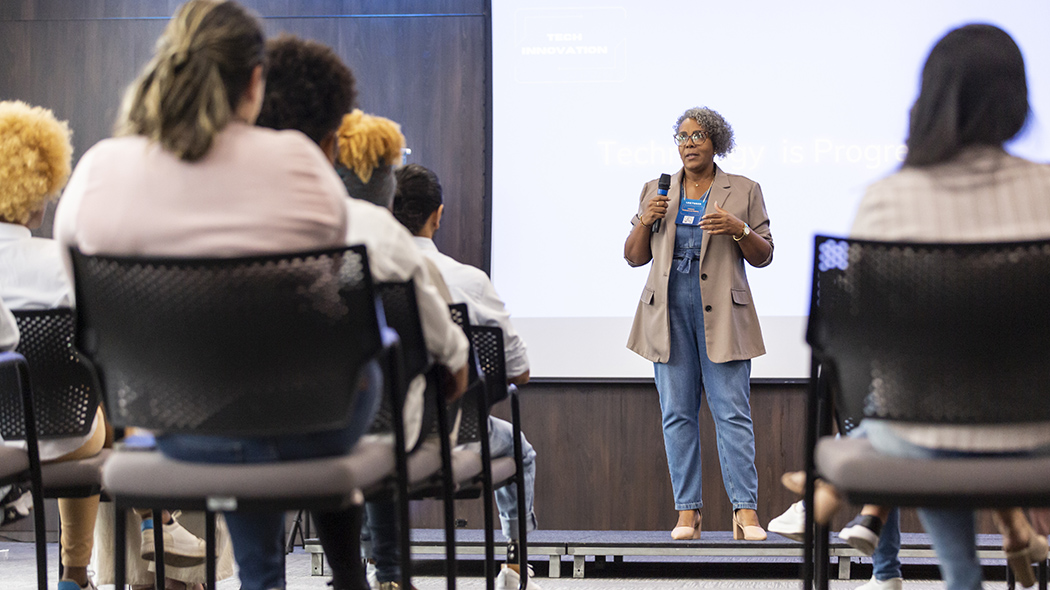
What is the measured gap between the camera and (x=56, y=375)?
2020mm

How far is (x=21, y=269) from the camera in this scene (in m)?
2.26

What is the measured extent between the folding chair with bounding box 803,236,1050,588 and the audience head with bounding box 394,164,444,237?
4.70ft

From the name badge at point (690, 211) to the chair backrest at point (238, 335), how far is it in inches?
90.1

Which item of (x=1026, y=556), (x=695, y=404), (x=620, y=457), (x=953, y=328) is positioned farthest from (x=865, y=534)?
(x=620, y=457)

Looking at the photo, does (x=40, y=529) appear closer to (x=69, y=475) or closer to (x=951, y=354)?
(x=69, y=475)

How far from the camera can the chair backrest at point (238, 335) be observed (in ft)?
4.12

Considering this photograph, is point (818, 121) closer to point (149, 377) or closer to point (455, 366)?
point (455, 366)

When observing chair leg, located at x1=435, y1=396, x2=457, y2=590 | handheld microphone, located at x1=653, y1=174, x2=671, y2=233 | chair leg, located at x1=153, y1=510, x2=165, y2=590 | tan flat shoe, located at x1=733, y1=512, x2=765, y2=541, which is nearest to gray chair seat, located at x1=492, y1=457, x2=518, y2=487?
chair leg, located at x1=435, y1=396, x2=457, y2=590

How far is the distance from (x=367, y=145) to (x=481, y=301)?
620mm

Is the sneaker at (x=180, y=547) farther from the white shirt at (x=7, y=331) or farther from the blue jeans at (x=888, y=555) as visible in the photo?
the blue jeans at (x=888, y=555)

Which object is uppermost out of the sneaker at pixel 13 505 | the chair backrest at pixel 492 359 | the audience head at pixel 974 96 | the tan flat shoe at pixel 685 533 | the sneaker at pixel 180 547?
the audience head at pixel 974 96

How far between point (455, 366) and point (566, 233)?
2.52 meters

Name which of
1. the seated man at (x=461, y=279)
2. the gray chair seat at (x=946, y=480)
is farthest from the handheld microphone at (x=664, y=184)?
the gray chair seat at (x=946, y=480)

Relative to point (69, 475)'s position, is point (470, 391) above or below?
above
